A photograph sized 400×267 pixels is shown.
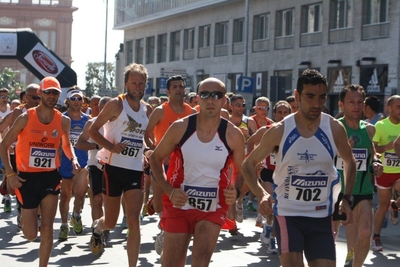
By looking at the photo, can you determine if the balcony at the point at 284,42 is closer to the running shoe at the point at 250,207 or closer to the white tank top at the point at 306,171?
the running shoe at the point at 250,207

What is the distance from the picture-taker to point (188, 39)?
176 ft

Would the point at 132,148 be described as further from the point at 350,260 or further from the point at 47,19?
the point at 47,19

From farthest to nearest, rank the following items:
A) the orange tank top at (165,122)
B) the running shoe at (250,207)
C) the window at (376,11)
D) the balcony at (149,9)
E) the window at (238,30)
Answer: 1. the balcony at (149,9)
2. the window at (238,30)
3. the window at (376,11)
4. the running shoe at (250,207)
5. the orange tank top at (165,122)

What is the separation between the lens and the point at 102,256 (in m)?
10.7

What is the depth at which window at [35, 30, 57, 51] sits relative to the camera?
119 m

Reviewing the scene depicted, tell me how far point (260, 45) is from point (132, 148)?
35.8m

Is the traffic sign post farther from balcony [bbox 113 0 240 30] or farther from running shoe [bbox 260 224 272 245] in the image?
running shoe [bbox 260 224 272 245]

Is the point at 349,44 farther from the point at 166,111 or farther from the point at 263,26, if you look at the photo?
the point at 166,111

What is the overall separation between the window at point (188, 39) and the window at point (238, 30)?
6080mm

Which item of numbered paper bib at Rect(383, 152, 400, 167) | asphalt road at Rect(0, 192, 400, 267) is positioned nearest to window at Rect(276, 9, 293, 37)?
asphalt road at Rect(0, 192, 400, 267)

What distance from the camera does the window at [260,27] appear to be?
4434 centimetres

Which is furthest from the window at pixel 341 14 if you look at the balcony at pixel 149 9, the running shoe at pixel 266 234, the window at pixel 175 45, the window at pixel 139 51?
the running shoe at pixel 266 234

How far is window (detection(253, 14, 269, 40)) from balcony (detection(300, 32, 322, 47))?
12.6 ft

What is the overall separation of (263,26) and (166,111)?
3440 cm
